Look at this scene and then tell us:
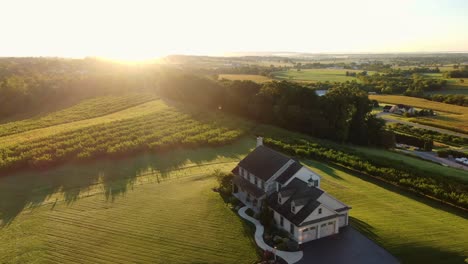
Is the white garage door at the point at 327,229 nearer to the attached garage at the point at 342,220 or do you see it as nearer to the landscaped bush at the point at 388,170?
the attached garage at the point at 342,220

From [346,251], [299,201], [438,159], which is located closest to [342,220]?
[346,251]

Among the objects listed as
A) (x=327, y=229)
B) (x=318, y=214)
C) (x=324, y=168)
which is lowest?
(x=324, y=168)

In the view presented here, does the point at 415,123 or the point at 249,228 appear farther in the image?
the point at 415,123

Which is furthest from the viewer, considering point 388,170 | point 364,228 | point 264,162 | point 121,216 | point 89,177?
point 388,170

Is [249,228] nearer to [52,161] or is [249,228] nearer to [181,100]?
[52,161]

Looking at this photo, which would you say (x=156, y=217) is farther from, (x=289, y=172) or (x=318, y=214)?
(x=318, y=214)

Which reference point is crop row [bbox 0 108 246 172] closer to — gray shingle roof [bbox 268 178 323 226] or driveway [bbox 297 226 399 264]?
gray shingle roof [bbox 268 178 323 226]

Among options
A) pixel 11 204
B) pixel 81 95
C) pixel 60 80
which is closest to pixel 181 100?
pixel 81 95
